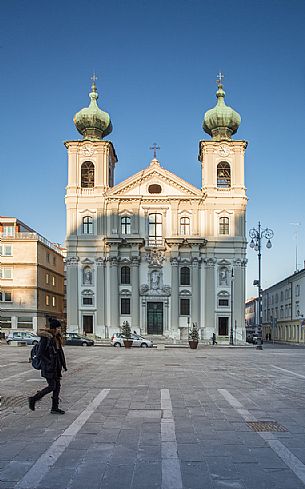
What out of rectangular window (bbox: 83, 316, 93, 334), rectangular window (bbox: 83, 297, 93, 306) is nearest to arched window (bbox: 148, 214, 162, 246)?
rectangular window (bbox: 83, 297, 93, 306)

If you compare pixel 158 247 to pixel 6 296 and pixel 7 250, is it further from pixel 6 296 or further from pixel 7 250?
pixel 6 296

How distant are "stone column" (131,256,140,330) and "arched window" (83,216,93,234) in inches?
231

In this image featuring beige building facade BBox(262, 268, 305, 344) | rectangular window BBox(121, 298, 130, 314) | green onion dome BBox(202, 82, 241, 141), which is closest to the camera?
rectangular window BBox(121, 298, 130, 314)

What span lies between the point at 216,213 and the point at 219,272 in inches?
255

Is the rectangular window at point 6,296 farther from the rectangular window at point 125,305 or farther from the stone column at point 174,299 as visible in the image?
the stone column at point 174,299

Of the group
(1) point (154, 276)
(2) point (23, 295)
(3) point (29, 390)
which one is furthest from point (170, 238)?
(3) point (29, 390)

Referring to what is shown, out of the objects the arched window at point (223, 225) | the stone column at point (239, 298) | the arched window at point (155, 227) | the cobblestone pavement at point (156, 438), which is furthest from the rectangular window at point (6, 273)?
A: the cobblestone pavement at point (156, 438)

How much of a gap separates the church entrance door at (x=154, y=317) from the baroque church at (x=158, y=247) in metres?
0.11

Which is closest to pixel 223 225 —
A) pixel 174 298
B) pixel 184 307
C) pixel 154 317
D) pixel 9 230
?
pixel 174 298

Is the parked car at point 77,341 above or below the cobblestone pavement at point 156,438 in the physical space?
below

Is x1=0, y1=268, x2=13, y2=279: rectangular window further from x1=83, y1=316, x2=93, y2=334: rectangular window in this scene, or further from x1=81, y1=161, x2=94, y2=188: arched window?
x1=81, y1=161, x2=94, y2=188: arched window

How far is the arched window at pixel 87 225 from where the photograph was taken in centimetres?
6844

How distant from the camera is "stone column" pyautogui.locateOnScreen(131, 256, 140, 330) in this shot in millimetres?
66500

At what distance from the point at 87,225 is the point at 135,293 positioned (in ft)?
30.5
